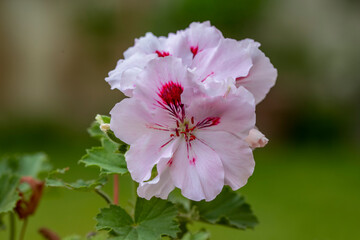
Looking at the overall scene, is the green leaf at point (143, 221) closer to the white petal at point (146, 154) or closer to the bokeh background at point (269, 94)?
the white petal at point (146, 154)

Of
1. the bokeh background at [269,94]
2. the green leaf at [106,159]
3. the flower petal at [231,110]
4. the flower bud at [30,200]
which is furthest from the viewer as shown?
the bokeh background at [269,94]

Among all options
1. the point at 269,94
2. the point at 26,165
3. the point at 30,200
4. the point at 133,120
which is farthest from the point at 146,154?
the point at 269,94

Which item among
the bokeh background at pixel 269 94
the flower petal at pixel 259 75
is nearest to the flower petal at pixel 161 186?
the flower petal at pixel 259 75

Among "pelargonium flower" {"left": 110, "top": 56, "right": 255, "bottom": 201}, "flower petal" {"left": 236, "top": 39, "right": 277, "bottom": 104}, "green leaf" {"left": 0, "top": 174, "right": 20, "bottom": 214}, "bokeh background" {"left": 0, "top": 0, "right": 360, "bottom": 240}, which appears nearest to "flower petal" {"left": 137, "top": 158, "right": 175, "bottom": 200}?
"pelargonium flower" {"left": 110, "top": 56, "right": 255, "bottom": 201}

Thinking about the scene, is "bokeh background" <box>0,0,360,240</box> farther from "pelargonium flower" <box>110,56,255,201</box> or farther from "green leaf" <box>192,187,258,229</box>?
"pelargonium flower" <box>110,56,255,201</box>

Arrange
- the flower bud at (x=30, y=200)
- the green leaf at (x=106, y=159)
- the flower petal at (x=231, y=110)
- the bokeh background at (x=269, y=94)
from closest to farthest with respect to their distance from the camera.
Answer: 1. the flower petal at (x=231, y=110)
2. the green leaf at (x=106, y=159)
3. the flower bud at (x=30, y=200)
4. the bokeh background at (x=269, y=94)

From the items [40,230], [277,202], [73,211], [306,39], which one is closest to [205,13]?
[306,39]

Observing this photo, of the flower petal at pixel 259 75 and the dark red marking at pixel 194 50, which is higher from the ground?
the dark red marking at pixel 194 50
